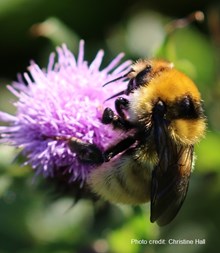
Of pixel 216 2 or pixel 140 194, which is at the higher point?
pixel 216 2

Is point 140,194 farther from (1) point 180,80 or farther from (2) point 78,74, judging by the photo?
(2) point 78,74

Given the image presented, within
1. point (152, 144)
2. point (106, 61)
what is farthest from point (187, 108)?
point (106, 61)

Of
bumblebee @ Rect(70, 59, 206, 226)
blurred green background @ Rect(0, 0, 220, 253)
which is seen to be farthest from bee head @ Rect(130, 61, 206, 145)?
blurred green background @ Rect(0, 0, 220, 253)

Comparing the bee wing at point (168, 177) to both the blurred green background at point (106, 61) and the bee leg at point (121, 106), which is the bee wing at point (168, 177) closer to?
the bee leg at point (121, 106)

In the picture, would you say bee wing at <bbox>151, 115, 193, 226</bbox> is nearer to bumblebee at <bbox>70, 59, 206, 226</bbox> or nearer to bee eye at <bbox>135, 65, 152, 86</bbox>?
bumblebee at <bbox>70, 59, 206, 226</bbox>

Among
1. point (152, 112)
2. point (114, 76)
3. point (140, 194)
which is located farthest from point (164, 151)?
point (114, 76)

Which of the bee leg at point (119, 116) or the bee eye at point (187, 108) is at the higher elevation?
the bee leg at point (119, 116)

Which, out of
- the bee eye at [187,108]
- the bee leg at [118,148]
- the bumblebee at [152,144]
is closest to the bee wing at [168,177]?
the bumblebee at [152,144]
